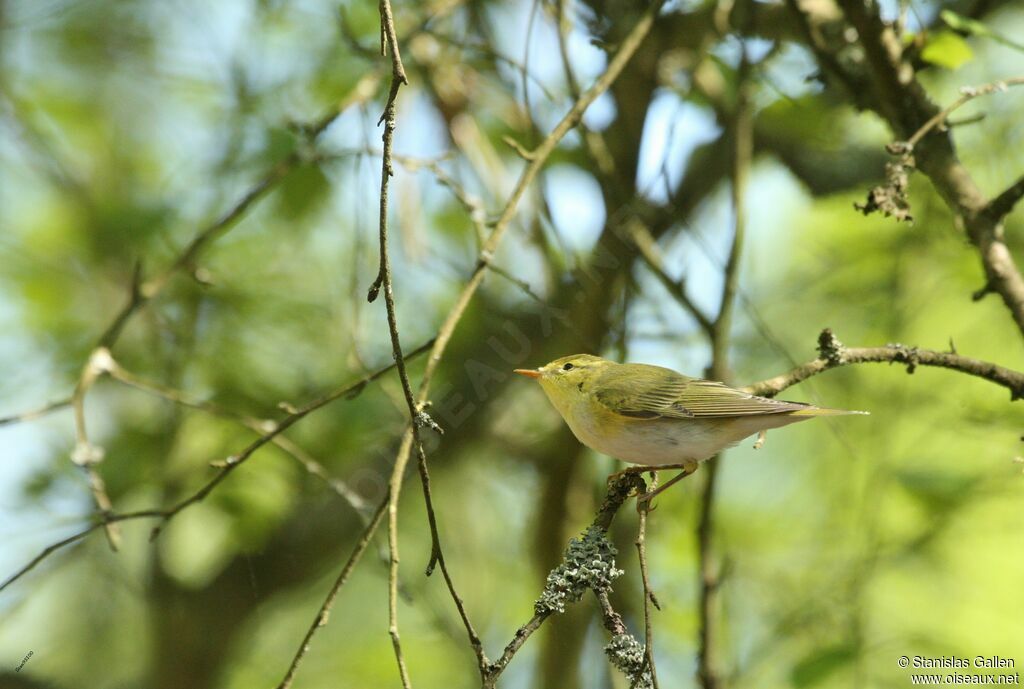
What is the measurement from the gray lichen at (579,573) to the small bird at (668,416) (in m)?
0.69

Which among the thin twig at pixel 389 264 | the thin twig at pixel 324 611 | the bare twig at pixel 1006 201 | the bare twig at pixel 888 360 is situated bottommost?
the thin twig at pixel 324 611

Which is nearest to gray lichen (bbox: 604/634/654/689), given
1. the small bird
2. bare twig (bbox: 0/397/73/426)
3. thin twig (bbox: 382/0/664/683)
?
thin twig (bbox: 382/0/664/683)

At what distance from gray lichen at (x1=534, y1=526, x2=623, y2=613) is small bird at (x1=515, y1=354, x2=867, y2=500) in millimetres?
687

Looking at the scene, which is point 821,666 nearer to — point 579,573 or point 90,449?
point 579,573

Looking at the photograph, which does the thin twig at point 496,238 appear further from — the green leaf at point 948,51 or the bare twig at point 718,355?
the green leaf at point 948,51

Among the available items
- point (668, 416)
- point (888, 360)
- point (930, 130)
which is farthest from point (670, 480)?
point (930, 130)

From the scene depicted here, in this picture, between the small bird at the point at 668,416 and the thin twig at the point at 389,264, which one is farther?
the small bird at the point at 668,416

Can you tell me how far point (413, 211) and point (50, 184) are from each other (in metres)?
2.62

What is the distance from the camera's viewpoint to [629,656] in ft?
6.72

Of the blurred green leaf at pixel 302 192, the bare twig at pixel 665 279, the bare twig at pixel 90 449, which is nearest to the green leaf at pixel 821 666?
the bare twig at pixel 665 279

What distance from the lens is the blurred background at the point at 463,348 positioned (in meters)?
4.65

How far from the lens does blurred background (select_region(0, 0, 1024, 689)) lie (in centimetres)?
465

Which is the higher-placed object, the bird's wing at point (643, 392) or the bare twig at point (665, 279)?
the bare twig at point (665, 279)

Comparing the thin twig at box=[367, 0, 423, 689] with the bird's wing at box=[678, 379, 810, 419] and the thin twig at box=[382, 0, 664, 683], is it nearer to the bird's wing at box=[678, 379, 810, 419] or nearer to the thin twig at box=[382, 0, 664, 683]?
the thin twig at box=[382, 0, 664, 683]
